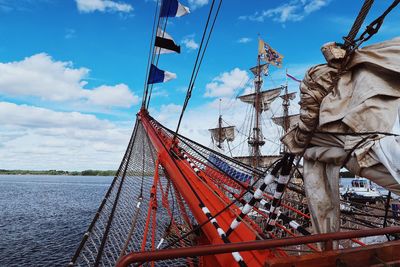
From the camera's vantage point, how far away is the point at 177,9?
820 centimetres

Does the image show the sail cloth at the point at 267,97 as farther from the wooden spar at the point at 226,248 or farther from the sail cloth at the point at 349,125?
the wooden spar at the point at 226,248

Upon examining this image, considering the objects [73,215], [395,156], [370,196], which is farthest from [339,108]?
[370,196]

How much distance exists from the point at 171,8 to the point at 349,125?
6.80m

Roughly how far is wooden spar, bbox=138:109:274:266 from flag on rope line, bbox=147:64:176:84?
1915 millimetres

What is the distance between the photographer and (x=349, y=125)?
2.78 metres

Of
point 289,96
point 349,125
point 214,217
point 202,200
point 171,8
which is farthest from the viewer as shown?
point 289,96

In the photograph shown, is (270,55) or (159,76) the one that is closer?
(159,76)

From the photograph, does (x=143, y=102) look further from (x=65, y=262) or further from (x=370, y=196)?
(x=370, y=196)

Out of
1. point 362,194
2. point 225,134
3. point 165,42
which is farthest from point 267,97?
point 165,42

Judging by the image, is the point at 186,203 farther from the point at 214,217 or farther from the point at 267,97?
the point at 267,97

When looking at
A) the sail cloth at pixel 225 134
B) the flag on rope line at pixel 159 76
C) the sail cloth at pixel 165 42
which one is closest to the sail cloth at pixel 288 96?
the sail cloth at pixel 225 134

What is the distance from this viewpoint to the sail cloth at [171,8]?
8.10m

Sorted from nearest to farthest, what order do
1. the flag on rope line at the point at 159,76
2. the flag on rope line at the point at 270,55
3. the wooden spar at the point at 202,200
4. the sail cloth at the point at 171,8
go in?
the wooden spar at the point at 202,200 < the sail cloth at the point at 171,8 < the flag on rope line at the point at 159,76 < the flag on rope line at the point at 270,55

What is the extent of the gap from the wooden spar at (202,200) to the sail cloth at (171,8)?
3593 millimetres
